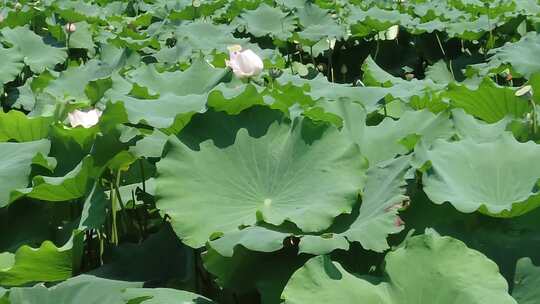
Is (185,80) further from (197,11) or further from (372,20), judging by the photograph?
(197,11)

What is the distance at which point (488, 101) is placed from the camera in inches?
72.3

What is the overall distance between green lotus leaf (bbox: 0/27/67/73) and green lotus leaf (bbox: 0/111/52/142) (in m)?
1.39

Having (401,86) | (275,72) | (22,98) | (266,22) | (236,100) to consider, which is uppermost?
(236,100)

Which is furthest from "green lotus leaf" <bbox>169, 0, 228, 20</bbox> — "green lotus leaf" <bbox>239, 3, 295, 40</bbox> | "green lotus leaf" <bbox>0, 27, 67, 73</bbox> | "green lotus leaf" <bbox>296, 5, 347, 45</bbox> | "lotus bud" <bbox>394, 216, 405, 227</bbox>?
Result: "lotus bud" <bbox>394, 216, 405, 227</bbox>

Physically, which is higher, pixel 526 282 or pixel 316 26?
pixel 526 282

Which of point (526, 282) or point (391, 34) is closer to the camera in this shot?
point (526, 282)

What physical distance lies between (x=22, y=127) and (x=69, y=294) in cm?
69

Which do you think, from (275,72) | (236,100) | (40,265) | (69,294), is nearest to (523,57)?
(275,72)

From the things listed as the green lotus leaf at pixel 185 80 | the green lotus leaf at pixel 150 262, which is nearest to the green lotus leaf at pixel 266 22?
the green lotus leaf at pixel 185 80

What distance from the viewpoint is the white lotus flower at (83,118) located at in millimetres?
1643

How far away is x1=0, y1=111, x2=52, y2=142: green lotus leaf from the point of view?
5.62 ft

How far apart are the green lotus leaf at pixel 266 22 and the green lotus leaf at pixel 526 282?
9.16ft

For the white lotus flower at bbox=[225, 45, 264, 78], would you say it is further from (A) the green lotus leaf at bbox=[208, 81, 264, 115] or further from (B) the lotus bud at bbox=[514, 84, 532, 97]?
(B) the lotus bud at bbox=[514, 84, 532, 97]

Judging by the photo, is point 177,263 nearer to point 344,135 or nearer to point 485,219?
point 344,135
